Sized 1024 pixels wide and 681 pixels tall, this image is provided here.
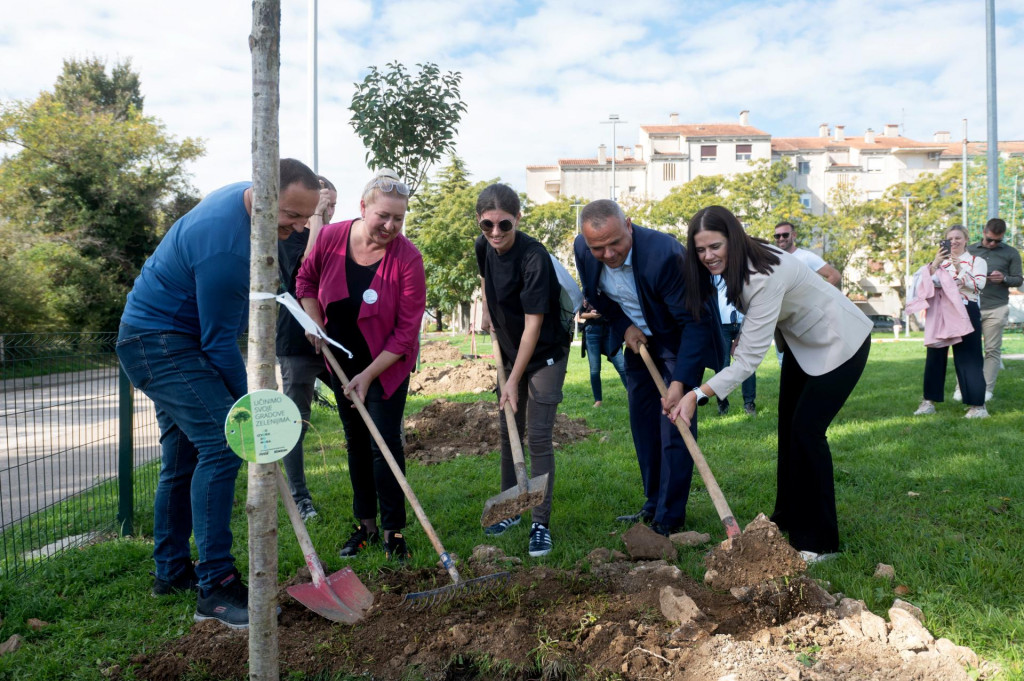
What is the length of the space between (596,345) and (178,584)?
524 cm

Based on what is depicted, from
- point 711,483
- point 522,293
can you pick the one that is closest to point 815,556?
point 711,483

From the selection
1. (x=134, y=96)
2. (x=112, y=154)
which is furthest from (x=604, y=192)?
(x=112, y=154)

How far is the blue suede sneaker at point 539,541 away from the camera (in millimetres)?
3719

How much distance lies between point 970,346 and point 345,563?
6461mm

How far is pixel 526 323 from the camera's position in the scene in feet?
12.4

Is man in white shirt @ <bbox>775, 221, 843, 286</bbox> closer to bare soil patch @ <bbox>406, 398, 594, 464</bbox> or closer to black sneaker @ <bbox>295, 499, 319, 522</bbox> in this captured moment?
bare soil patch @ <bbox>406, 398, 594, 464</bbox>

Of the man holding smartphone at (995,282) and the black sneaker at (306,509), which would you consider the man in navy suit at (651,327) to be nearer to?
the black sneaker at (306,509)

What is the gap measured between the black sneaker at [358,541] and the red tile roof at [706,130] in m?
57.2

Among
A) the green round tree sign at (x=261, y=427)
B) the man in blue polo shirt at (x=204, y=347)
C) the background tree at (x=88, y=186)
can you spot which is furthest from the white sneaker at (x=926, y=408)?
the background tree at (x=88, y=186)

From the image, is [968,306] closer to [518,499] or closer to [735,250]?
[735,250]

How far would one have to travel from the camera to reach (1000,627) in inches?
105

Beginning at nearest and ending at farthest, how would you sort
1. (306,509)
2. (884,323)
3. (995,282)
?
1. (306,509)
2. (995,282)
3. (884,323)

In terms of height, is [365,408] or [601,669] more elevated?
[365,408]

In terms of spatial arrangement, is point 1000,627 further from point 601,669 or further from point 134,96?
point 134,96
